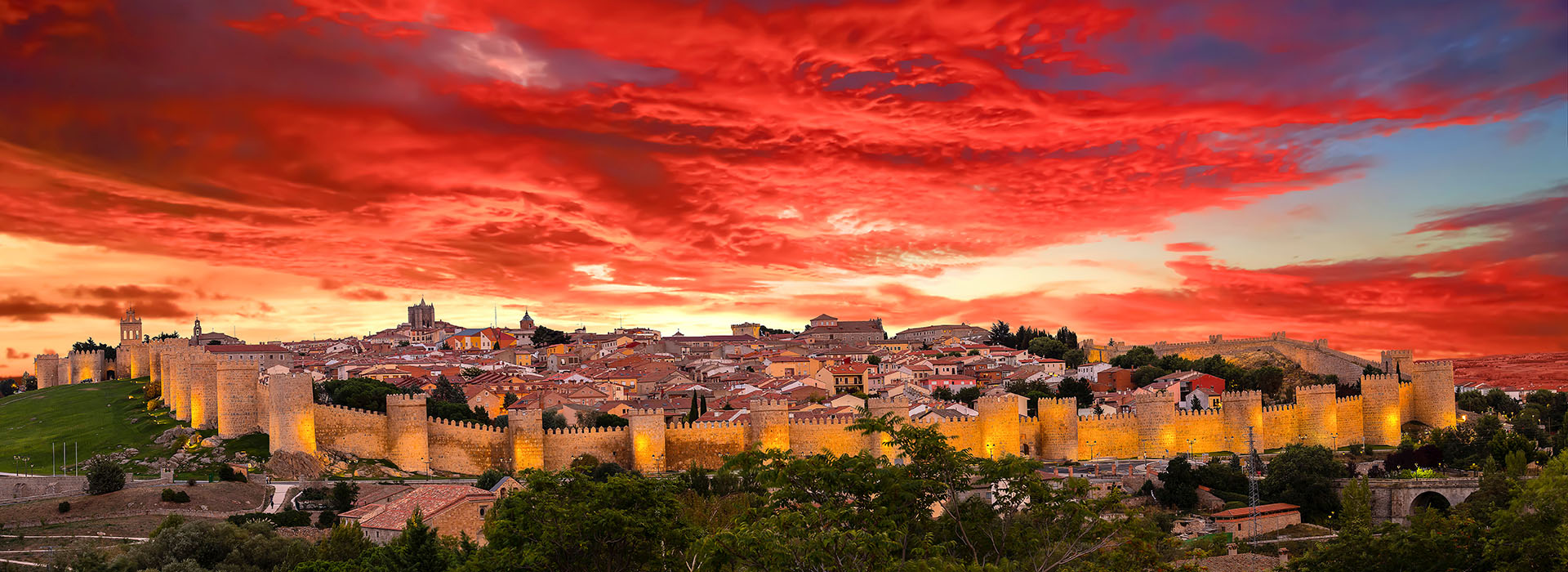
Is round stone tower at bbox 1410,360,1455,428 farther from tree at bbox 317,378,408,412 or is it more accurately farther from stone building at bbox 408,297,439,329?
stone building at bbox 408,297,439,329

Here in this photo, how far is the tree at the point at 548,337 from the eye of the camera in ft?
297

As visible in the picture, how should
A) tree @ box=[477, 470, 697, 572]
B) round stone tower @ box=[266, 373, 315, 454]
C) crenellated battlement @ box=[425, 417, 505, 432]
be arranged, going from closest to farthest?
tree @ box=[477, 470, 697, 572]
round stone tower @ box=[266, 373, 315, 454]
crenellated battlement @ box=[425, 417, 505, 432]

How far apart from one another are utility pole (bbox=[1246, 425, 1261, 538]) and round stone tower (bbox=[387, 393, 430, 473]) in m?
23.5

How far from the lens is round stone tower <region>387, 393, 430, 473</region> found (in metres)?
36.5

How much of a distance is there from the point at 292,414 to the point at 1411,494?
32.5 metres

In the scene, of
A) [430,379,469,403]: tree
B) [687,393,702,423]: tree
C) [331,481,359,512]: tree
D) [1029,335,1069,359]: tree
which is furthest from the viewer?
[1029,335,1069,359]: tree

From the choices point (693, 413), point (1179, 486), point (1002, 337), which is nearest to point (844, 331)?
point (1002, 337)

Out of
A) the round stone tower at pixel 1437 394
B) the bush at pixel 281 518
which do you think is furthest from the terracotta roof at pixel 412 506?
the round stone tower at pixel 1437 394

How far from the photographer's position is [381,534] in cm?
2811

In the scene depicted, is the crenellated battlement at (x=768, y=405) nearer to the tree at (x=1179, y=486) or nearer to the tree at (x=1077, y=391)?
the tree at (x=1179, y=486)

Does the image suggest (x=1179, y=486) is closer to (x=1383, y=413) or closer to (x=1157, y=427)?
(x=1157, y=427)

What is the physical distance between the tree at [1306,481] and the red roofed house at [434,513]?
71.9ft

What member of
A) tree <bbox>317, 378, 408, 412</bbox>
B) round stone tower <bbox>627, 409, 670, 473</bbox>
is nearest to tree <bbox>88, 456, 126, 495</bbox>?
tree <bbox>317, 378, 408, 412</bbox>

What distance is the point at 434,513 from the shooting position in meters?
27.9
